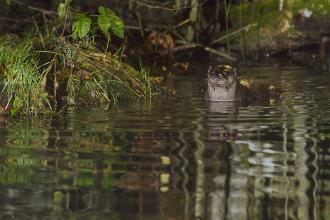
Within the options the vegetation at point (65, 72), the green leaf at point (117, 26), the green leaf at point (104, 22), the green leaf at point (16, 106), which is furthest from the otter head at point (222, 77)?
the green leaf at point (16, 106)

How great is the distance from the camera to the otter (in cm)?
1026

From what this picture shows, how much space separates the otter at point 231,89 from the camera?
33.7ft

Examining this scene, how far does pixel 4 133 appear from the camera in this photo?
289 inches

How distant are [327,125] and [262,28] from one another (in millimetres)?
10269

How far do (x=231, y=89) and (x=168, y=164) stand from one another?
4817 millimetres

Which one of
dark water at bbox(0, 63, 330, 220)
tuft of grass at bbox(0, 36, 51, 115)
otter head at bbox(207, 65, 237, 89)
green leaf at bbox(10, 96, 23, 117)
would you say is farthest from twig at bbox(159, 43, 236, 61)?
green leaf at bbox(10, 96, 23, 117)

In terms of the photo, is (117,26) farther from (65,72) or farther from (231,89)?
(231,89)

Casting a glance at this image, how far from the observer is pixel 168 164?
5676mm

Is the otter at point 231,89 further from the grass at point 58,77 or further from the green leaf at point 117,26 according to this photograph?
the green leaf at point 117,26

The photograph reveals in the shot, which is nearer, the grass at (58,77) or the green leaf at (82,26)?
the green leaf at (82,26)

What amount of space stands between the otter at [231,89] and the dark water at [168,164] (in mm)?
1271

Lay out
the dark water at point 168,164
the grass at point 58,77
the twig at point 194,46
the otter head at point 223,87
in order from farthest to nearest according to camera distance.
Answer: the twig at point 194,46, the otter head at point 223,87, the grass at point 58,77, the dark water at point 168,164

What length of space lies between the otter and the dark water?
1.27 metres

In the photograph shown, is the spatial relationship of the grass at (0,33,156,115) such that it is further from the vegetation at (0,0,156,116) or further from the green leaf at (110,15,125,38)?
the green leaf at (110,15,125,38)
